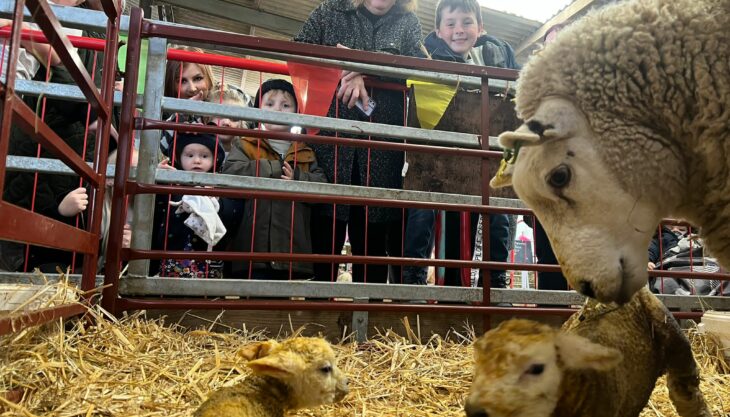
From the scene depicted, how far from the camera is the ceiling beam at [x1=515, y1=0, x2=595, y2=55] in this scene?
6877 mm

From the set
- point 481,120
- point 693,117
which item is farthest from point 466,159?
point 693,117

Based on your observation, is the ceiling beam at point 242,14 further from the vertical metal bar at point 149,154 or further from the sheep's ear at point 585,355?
the sheep's ear at point 585,355

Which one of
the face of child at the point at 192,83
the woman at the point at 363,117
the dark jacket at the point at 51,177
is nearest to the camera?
the dark jacket at the point at 51,177

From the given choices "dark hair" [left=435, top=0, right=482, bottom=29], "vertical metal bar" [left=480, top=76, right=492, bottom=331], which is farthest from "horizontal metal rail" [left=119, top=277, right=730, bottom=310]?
"dark hair" [left=435, top=0, right=482, bottom=29]

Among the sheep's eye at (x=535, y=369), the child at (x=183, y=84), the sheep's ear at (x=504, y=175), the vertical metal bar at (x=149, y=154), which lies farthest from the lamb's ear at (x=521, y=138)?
the child at (x=183, y=84)

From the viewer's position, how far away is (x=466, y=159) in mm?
3586

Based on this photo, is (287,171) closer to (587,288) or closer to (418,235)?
(418,235)

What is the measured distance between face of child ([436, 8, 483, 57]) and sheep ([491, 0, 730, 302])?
2.19m

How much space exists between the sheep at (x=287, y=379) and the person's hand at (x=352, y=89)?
1.96m

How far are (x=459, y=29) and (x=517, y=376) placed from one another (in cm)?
309

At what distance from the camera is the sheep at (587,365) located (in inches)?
49.5

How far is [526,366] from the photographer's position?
4.18ft

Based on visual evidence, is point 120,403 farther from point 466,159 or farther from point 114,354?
point 466,159

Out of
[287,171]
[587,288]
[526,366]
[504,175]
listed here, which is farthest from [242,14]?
[526,366]
